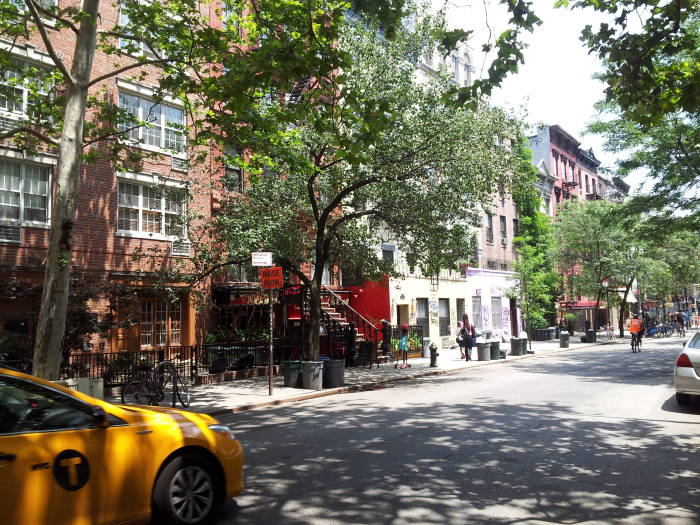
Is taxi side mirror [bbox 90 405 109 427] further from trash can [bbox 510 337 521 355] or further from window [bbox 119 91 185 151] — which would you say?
trash can [bbox 510 337 521 355]

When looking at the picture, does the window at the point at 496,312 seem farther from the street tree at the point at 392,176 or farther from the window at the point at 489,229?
the street tree at the point at 392,176

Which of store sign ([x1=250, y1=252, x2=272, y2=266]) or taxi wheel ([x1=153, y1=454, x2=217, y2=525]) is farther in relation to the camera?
store sign ([x1=250, y1=252, x2=272, y2=266])

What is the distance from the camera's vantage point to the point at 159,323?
1884 centimetres

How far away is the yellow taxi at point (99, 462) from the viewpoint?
3.44 meters

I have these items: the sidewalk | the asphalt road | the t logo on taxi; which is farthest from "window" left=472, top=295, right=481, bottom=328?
the t logo on taxi

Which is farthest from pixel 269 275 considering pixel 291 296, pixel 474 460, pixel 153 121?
pixel 153 121

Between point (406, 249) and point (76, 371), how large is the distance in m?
10.1

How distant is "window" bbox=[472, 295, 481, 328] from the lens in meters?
33.8

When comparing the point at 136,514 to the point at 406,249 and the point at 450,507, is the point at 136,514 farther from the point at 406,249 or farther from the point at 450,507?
the point at 406,249

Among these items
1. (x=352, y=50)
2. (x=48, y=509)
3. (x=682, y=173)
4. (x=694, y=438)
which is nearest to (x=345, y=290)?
(x=352, y=50)

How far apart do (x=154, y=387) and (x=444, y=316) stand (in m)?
22.1

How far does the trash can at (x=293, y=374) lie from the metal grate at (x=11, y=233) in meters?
8.59

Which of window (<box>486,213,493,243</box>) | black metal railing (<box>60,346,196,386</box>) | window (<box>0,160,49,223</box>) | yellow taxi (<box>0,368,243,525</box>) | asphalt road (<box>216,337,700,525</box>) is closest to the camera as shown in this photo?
yellow taxi (<box>0,368,243,525</box>)

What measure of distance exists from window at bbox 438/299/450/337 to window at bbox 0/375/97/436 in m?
27.7
